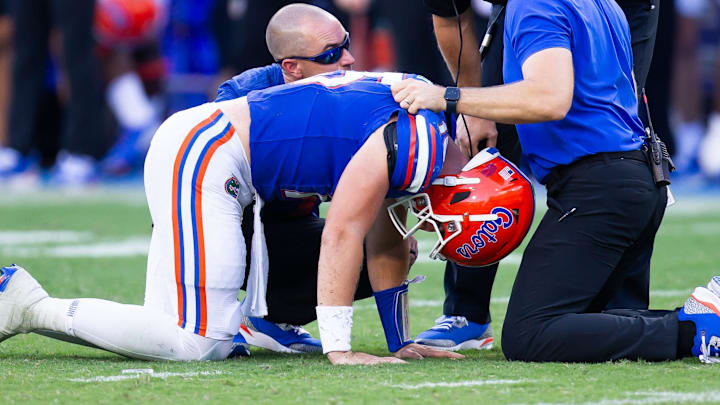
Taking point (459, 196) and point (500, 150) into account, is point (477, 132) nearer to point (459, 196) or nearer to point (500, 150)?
point (500, 150)

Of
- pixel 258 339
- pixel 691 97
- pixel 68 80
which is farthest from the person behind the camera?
pixel 691 97

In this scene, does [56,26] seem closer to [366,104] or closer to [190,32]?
[190,32]

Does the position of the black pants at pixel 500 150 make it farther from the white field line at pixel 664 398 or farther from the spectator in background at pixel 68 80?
the spectator in background at pixel 68 80

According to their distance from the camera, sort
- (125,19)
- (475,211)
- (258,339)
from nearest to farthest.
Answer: (475,211) < (258,339) < (125,19)

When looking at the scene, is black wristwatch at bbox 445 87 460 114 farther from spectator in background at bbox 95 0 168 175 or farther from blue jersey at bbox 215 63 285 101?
spectator in background at bbox 95 0 168 175

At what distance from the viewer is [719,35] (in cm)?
1338

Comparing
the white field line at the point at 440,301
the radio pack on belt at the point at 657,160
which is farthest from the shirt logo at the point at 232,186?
the white field line at the point at 440,301

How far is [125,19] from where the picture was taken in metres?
12.4

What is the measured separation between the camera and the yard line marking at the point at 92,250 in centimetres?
699

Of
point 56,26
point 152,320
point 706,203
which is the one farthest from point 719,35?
point 152,320

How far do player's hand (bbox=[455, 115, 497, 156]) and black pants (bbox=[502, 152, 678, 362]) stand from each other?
1.60ft

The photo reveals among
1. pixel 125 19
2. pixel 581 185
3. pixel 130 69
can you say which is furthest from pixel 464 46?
pixel 130 69

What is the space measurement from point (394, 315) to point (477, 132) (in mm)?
818

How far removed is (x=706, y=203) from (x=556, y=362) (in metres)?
6.53
